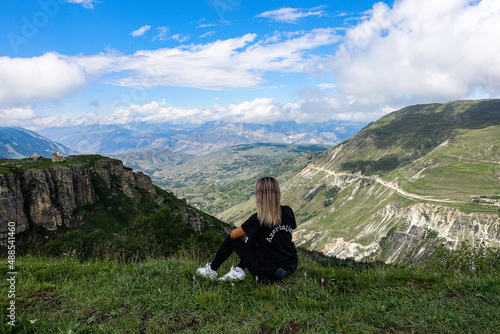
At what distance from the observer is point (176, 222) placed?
116 feet

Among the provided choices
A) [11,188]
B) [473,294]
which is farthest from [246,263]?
[11,188]

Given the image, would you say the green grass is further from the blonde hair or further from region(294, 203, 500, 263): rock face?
region(294, 203, 500, 263): rock face

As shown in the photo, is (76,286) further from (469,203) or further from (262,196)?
(469,203)

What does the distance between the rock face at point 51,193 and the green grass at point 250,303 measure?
69025mm

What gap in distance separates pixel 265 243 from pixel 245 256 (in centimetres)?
64

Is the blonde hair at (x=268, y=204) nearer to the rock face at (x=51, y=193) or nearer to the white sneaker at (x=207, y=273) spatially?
the white sneaker at (x=207, y=273)

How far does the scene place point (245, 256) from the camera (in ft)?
22.6

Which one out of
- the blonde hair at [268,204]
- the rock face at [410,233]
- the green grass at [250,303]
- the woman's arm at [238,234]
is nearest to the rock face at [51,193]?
the green grass at [250,303]

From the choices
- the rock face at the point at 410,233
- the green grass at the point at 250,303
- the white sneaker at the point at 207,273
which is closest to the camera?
the green grass at the point at 250,303

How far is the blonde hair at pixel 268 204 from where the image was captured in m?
6.69

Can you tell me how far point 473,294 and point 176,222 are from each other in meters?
33.9

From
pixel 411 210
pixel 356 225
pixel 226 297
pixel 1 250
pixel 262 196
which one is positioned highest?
pixel 262 196

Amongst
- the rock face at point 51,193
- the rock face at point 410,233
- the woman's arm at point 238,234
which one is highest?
the woman's arm at point 238,234

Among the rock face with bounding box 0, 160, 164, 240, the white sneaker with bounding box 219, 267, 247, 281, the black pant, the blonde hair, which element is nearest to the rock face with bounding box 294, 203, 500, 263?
the rock face with bounding box 0, 160, 164, 240
